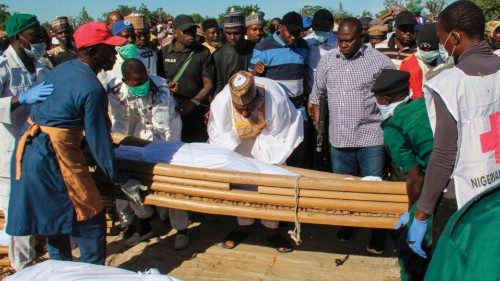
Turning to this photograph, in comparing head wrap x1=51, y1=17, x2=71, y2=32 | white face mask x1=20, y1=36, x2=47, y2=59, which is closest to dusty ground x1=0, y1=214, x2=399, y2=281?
white face mask x1=20, y1=36, x2=47, y2=59

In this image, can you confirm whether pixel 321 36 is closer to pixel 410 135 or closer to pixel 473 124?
pixel 410 135

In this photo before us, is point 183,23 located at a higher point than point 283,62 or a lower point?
higher

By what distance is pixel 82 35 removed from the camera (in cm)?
294

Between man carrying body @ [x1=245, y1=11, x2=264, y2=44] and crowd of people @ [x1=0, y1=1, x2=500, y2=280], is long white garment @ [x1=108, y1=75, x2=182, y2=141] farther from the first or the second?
man carrying body @ [x1=245, y1=11, x2=264, y2=44]

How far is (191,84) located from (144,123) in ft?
2.41

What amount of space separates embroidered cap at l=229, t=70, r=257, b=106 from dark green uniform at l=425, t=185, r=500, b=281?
8.76 ft

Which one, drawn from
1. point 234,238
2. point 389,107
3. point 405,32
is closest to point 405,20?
point 405,32

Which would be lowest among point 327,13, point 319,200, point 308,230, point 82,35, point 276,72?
point 308,230

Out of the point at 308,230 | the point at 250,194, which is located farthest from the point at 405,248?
the point at 308,230

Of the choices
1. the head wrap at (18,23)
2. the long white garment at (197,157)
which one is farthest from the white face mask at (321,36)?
the head wrap at (18,23)

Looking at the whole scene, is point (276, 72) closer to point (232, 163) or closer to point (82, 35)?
point (232, 163)

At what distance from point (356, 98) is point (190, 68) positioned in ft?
5.50

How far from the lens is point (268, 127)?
3967mm

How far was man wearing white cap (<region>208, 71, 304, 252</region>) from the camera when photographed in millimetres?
3887
